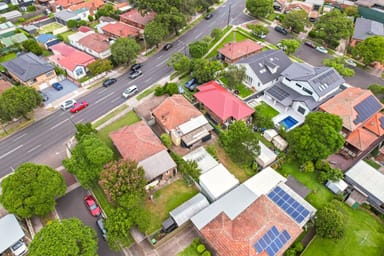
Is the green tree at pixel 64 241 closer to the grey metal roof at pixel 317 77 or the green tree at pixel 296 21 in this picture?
the grey metal roof at pixel 317 77

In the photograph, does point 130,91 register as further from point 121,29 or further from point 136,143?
point 121,29

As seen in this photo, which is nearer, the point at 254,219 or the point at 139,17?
the point at 254,219

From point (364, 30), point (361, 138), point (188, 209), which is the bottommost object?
point (361, 138)

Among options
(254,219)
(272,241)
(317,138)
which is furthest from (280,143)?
(272,241)

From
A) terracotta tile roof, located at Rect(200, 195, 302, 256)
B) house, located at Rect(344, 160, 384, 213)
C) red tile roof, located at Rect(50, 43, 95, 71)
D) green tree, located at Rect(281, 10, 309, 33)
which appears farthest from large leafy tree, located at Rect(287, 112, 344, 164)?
red tile roof, located at Rect(50, 43, 95, 71)

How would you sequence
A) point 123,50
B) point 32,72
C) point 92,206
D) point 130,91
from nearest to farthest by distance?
point 92,206 < point 130,91 < point 32,72 < point 123,50

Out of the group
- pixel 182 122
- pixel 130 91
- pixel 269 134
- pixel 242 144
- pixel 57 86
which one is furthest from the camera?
pixel 57 86

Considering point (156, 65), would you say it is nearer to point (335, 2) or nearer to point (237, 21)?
point (237, 21)

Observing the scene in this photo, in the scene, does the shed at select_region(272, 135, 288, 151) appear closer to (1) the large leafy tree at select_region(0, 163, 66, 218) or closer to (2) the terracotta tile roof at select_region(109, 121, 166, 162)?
(2) the terracotta tile roof at select_region(109, 121, 166, 162)
